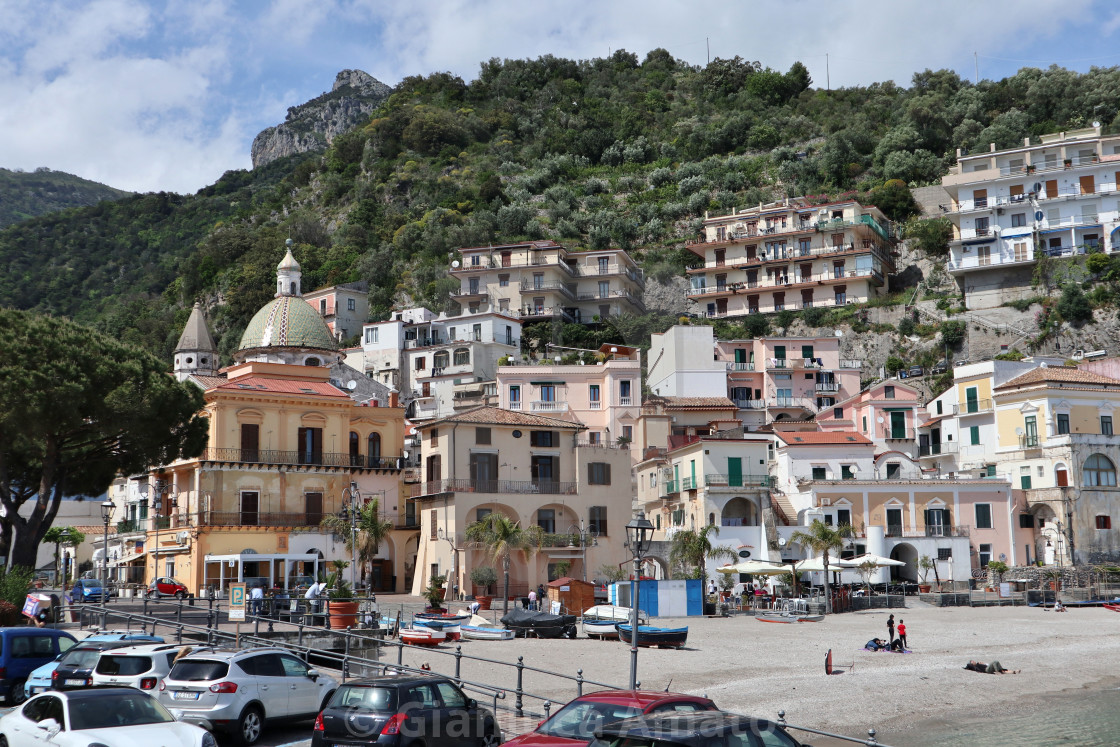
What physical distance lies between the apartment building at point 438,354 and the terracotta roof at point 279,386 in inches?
792

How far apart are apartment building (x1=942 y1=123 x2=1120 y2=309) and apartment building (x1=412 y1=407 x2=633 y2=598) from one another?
4092cm

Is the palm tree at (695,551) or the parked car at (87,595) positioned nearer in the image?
the parked car at (87,595)

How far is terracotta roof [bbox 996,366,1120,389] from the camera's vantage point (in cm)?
5684

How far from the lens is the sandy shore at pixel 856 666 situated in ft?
80.0

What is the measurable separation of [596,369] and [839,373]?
20.0 m

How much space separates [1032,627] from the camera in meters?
39.2

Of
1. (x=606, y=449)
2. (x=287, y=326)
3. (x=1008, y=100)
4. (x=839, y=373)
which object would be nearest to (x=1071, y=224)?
(x=839, y=373)

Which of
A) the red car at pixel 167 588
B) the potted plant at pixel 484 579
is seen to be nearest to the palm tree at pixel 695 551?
the potted plant at pixel 484 579

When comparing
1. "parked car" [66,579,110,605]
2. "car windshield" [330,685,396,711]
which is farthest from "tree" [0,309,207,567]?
"car windshield" [330,685,396,711]

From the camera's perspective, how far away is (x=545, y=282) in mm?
91812

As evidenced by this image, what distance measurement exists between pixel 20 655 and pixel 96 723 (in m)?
7.82

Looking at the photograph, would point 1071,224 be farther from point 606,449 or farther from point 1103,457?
point 606,449

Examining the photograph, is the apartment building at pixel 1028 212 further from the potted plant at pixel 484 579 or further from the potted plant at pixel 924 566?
the potted plant at pixel 484 579

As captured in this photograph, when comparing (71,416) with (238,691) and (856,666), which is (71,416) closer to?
(238,691)
